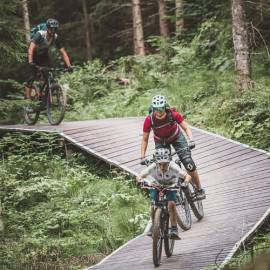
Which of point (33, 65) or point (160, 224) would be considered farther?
point (33, 65)

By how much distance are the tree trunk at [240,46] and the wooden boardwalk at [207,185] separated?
71.3 inches

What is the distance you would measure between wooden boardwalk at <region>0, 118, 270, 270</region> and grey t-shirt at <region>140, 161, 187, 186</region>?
1.06m

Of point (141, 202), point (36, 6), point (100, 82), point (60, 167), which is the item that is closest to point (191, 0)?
A: point (100, 82)

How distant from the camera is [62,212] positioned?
35.6 feet

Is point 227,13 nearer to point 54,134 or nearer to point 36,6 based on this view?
point 54,134

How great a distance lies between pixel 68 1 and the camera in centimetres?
3331

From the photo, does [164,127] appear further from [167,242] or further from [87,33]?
[87,33]

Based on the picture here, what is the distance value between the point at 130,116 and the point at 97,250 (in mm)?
9744

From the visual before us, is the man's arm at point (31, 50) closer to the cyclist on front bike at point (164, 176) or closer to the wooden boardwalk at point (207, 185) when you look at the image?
the wooden boardwalk at point (207, 185)

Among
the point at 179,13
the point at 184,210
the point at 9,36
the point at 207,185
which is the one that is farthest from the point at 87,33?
the point at 184,210

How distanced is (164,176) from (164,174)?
28 mm

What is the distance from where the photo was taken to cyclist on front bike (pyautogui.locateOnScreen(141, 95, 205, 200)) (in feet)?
26.9

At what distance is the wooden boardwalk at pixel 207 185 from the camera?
7.42m

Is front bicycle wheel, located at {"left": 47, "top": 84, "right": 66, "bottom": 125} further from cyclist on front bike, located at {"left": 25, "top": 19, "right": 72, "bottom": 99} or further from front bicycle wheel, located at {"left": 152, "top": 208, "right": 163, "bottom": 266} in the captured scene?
front bicycle wheel, located at {"left": 152, "top": 208, "right": 163, "bottom": 266}
